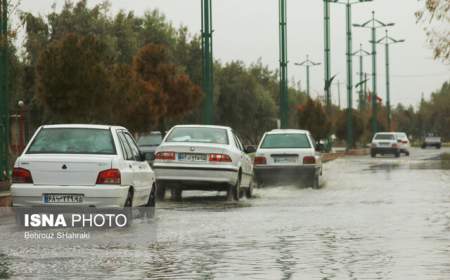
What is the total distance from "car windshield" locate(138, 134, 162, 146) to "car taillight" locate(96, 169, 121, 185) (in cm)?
2984

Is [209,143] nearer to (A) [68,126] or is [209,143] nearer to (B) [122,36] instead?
(A) [68,126]

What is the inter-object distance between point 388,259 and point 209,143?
12.3 metres

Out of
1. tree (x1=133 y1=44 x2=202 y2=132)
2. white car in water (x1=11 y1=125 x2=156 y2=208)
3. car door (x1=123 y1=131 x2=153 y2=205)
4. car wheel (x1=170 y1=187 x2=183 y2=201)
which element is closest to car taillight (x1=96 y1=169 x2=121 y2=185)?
white car in water (x1=11 y1=125 x2=156 y2=208)

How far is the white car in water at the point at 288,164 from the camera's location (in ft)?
107

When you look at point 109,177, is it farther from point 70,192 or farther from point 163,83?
point 163,83

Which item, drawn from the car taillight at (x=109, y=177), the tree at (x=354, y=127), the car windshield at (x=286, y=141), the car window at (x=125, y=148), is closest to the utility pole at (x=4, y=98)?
the car windshield at (x=286, y=141)

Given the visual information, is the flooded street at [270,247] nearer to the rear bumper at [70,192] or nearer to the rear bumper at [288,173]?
the rear bumper at [70,192]

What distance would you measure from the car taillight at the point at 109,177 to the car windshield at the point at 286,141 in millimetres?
15799

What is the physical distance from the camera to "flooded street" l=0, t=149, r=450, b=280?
40.9 ft

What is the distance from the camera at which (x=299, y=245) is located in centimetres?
1545

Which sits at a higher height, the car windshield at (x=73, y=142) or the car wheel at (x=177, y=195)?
the car windshield at (x=73, y=142)

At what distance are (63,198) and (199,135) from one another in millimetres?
8824

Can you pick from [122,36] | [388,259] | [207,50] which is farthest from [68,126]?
[122,36]

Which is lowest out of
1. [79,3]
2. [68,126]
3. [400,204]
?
[400,204]
